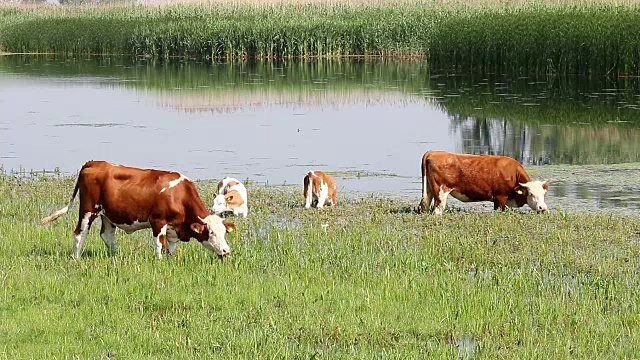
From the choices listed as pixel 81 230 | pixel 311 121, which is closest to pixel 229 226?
pixel 81 230

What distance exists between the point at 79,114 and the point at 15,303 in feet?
67.3

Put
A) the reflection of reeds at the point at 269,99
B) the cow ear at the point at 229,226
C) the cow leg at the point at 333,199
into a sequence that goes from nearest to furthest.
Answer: the cow ear at the point at 229,226, the cow leg at the point at 333,199, the reflection of reeds at the point at 269,99

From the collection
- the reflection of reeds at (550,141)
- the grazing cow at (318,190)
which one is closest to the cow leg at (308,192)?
the grazing cow at (318,190)

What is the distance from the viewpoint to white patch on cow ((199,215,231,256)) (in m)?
9.88

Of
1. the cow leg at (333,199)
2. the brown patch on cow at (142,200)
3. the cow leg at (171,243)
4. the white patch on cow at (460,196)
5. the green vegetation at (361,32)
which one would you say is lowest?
the cow leg at (333,199)

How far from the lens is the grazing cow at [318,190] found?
14.2 m

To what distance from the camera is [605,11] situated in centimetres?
3812

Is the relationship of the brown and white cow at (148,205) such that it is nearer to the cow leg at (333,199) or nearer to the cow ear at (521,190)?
the cow leg at (333,199)

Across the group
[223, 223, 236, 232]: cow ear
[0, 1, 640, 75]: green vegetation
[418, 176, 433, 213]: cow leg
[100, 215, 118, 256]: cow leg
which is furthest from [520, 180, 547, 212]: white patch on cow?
[0, 1, 640, 75]: green vegetation

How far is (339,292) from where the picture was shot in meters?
8.98

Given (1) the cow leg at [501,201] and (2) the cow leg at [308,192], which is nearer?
(1) the cow leg at [501,201]

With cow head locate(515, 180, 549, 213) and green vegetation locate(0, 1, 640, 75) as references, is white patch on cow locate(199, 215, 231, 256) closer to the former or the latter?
cow head locate(515, 180, 549, 213)

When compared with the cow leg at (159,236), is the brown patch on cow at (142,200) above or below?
above

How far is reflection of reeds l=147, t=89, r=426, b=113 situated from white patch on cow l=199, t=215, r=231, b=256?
19635 mm
